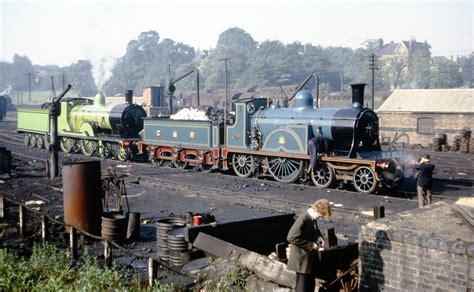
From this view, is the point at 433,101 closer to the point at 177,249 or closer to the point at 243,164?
the point at 243,164

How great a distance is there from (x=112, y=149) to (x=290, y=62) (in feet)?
217

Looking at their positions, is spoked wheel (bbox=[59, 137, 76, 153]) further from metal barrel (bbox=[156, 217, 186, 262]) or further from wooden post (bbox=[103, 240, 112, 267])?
wooden post (bbox=[103, 240, 112, 267])

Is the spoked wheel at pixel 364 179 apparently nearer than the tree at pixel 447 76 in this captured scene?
Yes

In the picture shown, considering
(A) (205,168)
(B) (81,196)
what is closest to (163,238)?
(B) (81,196)

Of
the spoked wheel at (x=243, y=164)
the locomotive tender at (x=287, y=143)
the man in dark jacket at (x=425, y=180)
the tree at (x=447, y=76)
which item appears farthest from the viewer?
the tree at (x=447, y=76)

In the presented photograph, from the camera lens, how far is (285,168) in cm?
1781

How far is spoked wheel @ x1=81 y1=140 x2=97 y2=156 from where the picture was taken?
86.1ft

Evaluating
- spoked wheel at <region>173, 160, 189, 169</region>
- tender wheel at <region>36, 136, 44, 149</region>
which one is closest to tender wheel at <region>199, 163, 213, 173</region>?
spoked wheel at <region>173, 160, 189, 169</region>

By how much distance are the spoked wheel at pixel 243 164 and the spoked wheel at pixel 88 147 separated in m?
9.86

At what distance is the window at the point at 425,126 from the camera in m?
33.5

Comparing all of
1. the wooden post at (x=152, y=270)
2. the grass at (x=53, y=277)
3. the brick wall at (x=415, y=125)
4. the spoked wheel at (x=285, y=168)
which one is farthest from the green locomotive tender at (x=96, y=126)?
the brick wall at (x=415, y=125)

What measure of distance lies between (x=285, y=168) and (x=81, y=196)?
352 inches

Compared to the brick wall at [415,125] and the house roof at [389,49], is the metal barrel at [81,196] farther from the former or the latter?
the house roof at [389,49]

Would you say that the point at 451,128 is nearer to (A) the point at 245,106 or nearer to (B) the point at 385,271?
(A) the point at 245,106
